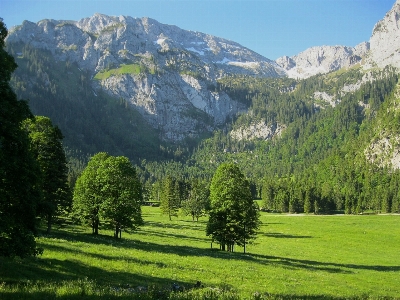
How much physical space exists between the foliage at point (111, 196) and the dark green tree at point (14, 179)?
89.4ft

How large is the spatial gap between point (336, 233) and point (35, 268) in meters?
82.9

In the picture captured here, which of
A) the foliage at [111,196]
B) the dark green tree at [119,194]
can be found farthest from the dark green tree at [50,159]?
the dark green tree at [119,194]

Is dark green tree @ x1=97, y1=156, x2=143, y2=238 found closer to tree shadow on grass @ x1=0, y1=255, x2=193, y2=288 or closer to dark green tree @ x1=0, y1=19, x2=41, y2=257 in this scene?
tree shadow on grass @ x1=0, y1=255, x2=193, y2=288

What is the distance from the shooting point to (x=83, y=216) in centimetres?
4675

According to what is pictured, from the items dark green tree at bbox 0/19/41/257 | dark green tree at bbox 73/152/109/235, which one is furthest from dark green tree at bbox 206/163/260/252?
dark green tree at bbox 0/19/41/257

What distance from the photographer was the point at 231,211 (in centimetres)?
4603

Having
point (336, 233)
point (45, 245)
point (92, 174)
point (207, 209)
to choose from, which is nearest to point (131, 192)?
point (92, 174)

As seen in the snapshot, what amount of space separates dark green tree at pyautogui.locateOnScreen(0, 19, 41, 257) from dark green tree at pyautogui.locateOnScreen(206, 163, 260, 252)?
31983 millimetres

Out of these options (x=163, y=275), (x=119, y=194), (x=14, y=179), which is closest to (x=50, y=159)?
(x=119, y=194)

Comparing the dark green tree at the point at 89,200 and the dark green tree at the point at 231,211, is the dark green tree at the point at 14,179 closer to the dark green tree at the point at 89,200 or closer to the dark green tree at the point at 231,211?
the dark green tree at the point at 89,200

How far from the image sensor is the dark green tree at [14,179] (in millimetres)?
15734

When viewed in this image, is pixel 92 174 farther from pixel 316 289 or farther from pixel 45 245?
pixel 316 289

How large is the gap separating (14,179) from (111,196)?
1159 inches

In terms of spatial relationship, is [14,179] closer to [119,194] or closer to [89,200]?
[119,194]
